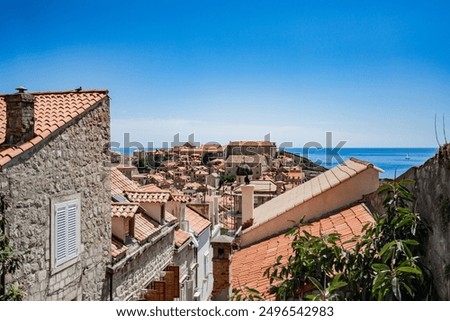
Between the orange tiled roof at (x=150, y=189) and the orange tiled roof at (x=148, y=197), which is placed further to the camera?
the orange tiled roof at (x=150, y=189)

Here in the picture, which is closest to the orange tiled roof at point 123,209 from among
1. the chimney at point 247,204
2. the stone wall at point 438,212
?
the chimney at point 247,204

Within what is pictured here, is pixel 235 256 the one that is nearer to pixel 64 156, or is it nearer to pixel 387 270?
pixel 64 156

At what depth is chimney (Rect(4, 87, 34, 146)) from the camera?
4055mm

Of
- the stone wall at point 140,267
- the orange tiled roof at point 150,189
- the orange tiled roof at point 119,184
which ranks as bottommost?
the stone wall at point 140,267

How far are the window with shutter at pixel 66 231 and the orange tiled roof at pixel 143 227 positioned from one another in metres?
1.98

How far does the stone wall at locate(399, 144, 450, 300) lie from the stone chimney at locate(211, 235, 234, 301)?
263 centimetres

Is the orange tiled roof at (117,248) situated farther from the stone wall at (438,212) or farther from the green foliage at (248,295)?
the stone wall at (438,212)

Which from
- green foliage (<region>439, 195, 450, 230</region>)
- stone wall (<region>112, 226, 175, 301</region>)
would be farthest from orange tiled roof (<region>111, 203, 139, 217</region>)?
green foliage (<region>439, 195, 450, 230</region>)

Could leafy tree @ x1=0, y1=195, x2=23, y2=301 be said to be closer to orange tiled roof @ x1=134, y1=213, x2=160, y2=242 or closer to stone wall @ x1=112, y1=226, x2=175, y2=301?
stone wall @ x1=112, y1=226, x2=175, y2=301

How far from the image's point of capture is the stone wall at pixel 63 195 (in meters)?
3.98

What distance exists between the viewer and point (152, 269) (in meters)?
7.51

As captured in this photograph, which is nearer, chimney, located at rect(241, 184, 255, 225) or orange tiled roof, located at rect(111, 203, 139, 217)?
orange tiled roof, located at rect(111, 203, 139, 217)
